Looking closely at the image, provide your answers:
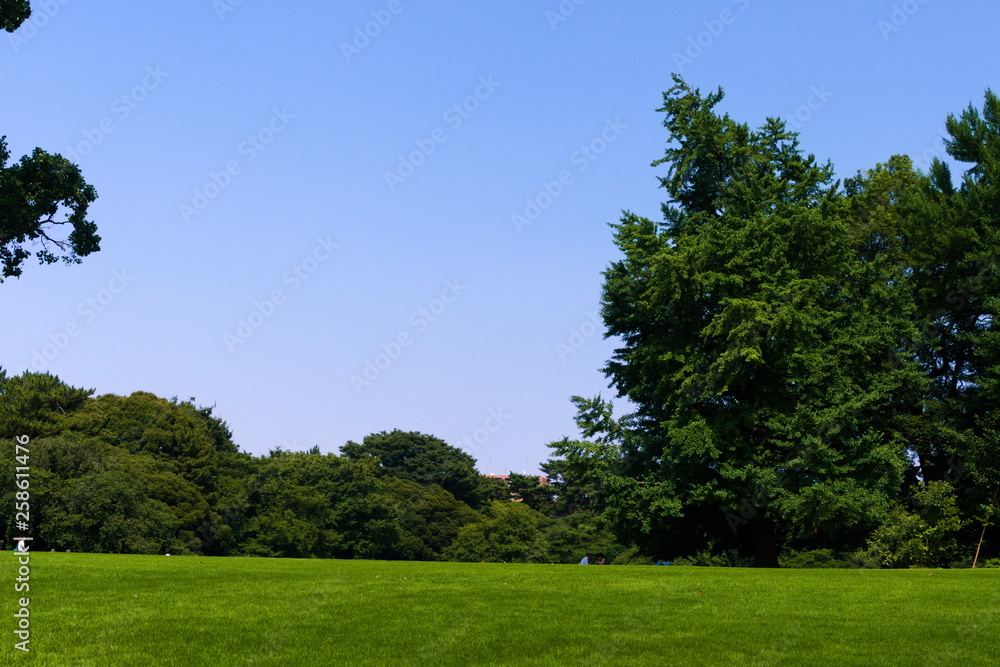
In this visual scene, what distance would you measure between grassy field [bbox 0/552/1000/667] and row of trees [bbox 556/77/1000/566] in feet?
39.7

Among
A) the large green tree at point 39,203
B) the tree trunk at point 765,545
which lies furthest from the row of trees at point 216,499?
the large green tree at point 39,203

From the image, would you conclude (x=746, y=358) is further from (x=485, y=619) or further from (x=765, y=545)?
(x=485, y=619)

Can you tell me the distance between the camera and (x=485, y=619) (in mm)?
Answer: 11414

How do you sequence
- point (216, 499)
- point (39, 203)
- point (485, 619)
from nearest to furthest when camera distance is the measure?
point (485, 619) < point (39, 203) < point (216, 499)

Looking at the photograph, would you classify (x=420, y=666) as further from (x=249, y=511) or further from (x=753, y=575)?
(x=249, y=511)

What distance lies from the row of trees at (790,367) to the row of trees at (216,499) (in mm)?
17357

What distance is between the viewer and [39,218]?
2498cm

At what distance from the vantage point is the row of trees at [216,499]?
5809 centimetres

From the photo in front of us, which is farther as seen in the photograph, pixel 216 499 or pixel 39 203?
pixel 216 499

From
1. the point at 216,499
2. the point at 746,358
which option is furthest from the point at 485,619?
the point at 216,499

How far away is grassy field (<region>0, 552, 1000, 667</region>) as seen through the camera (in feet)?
29.3

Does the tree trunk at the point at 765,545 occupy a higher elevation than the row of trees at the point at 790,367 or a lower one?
lower

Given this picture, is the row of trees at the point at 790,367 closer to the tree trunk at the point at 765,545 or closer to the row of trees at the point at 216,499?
the tree trunk at the point at 765,545

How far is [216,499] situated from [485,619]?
68.2 m
